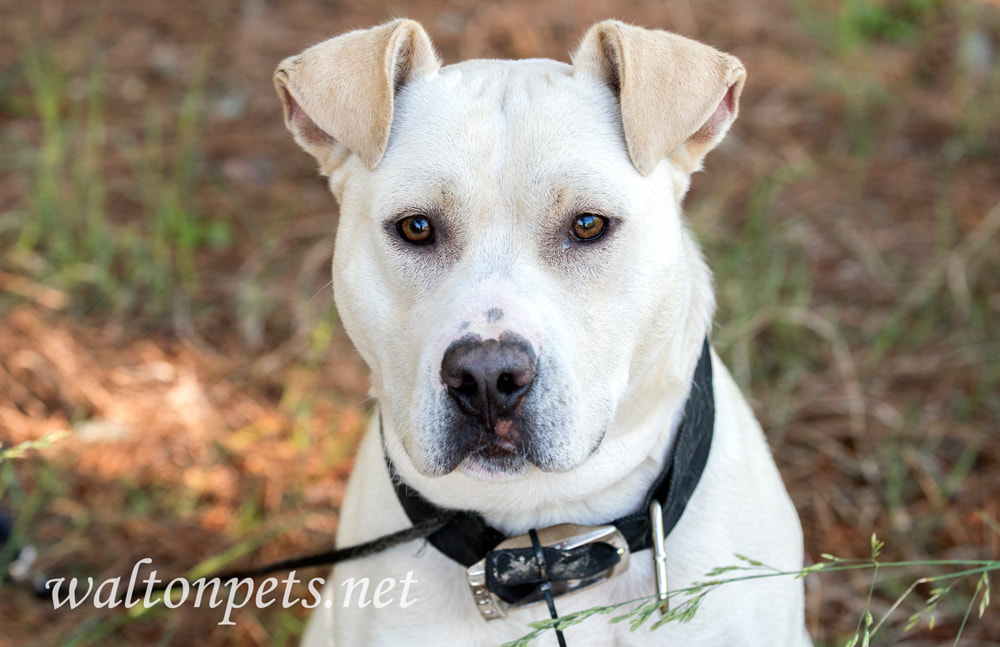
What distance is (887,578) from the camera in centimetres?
329

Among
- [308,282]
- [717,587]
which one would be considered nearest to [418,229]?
[717,587]

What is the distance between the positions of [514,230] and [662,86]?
45cm

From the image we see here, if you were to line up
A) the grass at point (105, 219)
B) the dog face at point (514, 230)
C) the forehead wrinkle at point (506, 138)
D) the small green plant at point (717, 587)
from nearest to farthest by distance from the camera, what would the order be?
the small green plant at point (717, 587), the dog face at point (514, 230), the forehead wrinkle at point (506, 138), the grass at point (105, 219)

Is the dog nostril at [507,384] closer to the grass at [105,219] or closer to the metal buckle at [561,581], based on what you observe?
the metal buckle at [561,581]

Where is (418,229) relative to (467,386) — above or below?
above

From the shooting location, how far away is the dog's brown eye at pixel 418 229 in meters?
2.16

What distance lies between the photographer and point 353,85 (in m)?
2.20

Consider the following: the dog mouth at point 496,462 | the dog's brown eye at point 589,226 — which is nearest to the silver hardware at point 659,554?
the dog mouth at point 496,462

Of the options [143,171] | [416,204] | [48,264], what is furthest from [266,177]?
[416,204]

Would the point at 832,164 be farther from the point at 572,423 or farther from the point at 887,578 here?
the point at 572,423

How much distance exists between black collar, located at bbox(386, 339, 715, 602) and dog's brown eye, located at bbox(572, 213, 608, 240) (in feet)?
1.53

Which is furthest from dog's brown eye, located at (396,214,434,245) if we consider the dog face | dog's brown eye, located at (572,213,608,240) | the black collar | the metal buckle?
the metal buckle

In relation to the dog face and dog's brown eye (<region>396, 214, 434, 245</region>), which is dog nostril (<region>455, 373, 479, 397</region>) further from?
dog's brown eye (<region>396, 214, 434, 245</region>)

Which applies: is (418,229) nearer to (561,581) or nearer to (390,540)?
(390,540)
